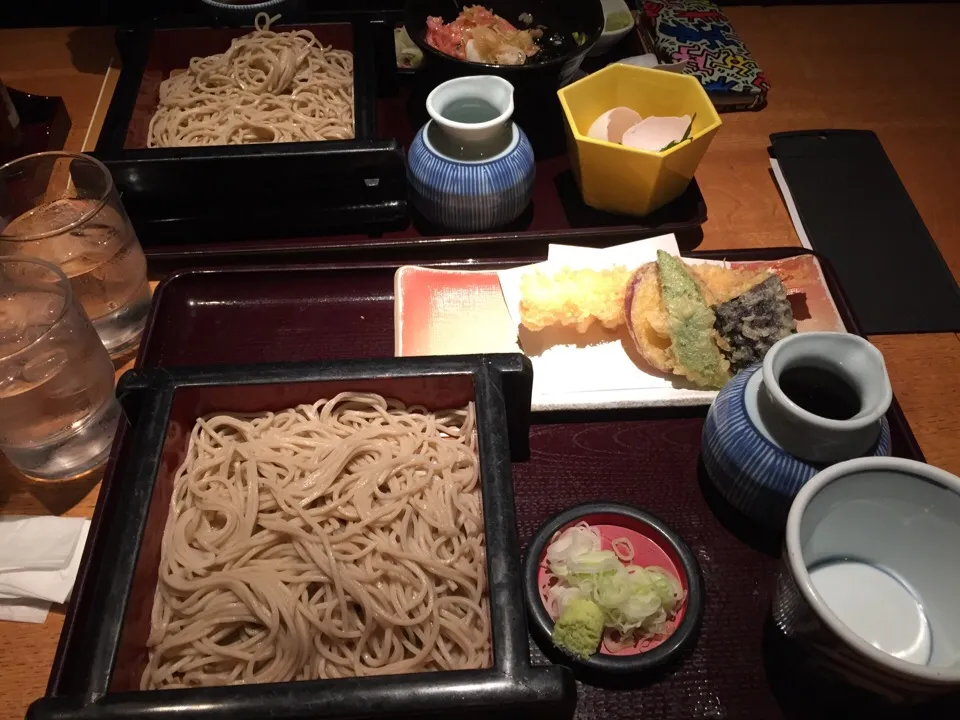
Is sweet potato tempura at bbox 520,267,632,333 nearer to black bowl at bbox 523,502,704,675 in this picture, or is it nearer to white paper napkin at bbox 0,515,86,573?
black bowl at bbox 523,502,704,675

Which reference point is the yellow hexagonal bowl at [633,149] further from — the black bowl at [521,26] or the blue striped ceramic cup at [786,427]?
the blue striped ceramic cup at [786,427]

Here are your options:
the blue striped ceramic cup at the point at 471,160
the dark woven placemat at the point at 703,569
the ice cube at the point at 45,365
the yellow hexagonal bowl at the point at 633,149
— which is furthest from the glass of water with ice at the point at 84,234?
the yellow hexagonal bowl at the point at 633,149

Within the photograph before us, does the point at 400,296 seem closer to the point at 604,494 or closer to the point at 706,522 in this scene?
the point at 604,494

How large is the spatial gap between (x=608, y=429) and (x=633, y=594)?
0.44 meters

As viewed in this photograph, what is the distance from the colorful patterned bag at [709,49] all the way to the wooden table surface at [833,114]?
9cm

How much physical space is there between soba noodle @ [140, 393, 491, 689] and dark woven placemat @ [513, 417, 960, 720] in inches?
6.7

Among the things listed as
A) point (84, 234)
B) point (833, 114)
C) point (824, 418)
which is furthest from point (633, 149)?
point (84, 234)

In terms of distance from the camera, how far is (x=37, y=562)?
1336 mm

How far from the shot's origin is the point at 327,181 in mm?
1876

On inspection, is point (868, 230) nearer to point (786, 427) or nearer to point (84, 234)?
point (786, 427)

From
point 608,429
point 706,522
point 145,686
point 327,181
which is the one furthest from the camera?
point 327,181

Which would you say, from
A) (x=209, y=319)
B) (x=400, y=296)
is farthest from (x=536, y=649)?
(x=209, y=319)

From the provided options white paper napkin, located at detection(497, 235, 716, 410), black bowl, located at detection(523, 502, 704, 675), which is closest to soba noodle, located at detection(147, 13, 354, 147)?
white paper napkin, located at detection(497, 235, 716, 410)

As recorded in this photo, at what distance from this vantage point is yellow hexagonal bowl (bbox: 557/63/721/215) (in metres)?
1.78
